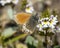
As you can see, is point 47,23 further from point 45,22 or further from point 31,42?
point 31,42

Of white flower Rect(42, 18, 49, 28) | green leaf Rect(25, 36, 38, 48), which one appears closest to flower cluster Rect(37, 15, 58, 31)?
white flower Rect(42, 18, 49, 28)

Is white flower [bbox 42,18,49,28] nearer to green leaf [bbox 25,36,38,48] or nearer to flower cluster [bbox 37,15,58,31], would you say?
flower cluster [bbox 37,15,58,31]

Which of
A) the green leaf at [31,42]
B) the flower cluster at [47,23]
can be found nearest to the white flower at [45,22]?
the flower cluster at [47,23]

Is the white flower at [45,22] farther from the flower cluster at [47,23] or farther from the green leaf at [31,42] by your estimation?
the green leaf at [31,42]

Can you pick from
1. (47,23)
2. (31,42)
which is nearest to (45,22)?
(47,23)

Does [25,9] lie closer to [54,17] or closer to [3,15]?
[54,17]

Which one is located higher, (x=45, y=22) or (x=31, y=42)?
(x=45, y=22)

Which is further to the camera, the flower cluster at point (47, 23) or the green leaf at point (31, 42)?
the green leaf at point (31, 42)

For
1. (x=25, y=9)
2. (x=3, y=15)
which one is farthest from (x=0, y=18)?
(x=25, y=9)

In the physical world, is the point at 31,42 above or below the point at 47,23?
below

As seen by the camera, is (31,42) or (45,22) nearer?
(45,22)

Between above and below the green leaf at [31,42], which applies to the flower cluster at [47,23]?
above
